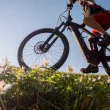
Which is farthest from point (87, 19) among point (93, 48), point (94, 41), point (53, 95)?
point (53, 95)

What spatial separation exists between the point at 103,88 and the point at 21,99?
2.34ft

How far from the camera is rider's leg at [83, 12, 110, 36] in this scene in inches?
269

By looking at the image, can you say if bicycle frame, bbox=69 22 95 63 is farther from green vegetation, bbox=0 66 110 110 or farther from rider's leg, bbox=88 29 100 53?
green vegetation, bbox=0 66 110 110

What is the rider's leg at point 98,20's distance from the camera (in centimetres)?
682

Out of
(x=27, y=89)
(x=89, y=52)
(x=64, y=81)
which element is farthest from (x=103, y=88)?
(x=89, y=52)

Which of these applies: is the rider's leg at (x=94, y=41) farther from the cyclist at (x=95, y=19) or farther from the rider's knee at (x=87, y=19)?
the rider's knee at (x=87, y=19)

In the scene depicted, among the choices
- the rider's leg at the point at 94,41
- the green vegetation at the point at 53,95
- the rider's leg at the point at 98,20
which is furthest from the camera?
the rider's leg at the point at 94,41

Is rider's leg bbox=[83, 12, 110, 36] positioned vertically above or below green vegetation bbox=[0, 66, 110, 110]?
above

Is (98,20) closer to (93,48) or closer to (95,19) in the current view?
(95,19)

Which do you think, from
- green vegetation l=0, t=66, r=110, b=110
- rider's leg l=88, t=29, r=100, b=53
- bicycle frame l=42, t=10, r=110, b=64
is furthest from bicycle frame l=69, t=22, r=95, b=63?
green vegetation l=0, t=66, r=110, b=110

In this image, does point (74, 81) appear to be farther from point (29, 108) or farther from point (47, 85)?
point (29, 108)

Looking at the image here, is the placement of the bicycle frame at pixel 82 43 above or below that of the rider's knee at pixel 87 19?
below

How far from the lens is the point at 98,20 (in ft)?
22.6

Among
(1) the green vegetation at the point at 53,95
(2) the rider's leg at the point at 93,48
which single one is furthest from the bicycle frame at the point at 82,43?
(1) the green vegetation at the point at 53,95
